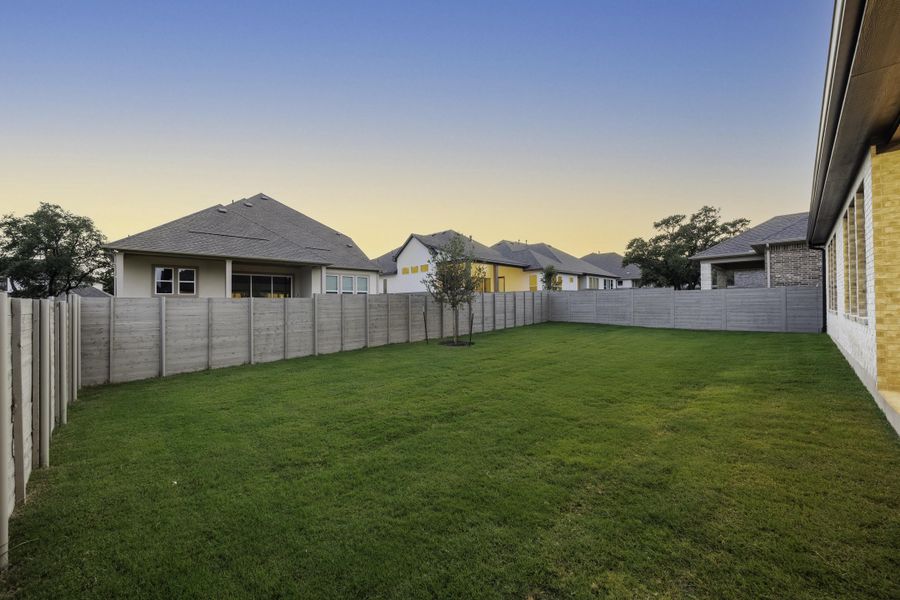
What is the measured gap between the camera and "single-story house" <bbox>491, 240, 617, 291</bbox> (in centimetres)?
3284

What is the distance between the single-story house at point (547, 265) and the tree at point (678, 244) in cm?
528

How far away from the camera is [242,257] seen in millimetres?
15875

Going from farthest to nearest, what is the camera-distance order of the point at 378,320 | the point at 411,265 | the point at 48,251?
the point at 411,265, the point at 48,251, the point at 378,320

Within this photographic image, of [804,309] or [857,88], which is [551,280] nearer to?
[804,309]

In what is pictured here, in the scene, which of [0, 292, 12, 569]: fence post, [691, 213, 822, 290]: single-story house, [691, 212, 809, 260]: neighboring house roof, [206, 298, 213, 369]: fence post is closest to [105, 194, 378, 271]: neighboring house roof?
[206, 298, 213, 369]: fence post

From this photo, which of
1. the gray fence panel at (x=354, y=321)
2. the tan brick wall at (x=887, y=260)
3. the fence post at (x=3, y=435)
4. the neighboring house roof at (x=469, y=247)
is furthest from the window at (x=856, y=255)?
the neighboring house roof at (x=469, y=247)

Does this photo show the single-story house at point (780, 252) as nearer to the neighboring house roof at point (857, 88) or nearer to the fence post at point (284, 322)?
the neighboring house roof at point (857, 88)

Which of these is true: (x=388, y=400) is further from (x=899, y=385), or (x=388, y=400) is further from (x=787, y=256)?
(x=787, y=256)

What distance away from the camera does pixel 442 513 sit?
110 inches

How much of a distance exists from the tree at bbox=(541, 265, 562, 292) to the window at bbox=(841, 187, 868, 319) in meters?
21.7

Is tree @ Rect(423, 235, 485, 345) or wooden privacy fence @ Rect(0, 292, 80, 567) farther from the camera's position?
tree @ Rect(423, 235, 485, 345)

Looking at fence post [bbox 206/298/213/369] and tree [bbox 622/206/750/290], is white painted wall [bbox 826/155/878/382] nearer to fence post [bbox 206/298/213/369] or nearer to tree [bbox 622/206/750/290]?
fence post [bbox 206/298/213/369]

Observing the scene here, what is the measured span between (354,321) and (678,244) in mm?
30493

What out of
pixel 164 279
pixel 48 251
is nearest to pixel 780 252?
pixel 164 279
